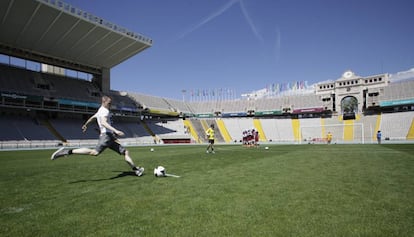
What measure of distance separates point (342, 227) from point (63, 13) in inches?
1530

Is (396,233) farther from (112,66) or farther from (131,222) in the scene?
(112,66)

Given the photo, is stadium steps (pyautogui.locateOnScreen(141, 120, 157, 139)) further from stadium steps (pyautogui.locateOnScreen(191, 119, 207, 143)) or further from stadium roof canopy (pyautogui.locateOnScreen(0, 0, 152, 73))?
stadium roof canopy (pyautogui.locateOnScreen(0, 0, 152, 73))

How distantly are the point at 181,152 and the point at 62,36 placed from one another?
102ft

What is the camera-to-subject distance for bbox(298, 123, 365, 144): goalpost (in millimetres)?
49875

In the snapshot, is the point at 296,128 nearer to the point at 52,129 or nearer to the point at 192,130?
the point at 192,130

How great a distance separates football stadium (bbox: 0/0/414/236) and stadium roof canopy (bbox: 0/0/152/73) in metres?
0.21

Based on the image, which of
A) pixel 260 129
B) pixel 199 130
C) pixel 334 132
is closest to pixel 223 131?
pixel 199 130

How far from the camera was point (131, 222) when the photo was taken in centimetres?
307

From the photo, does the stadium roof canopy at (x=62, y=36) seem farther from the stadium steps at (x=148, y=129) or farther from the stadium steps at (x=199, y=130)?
the stadium steps at (x=199, y=130)

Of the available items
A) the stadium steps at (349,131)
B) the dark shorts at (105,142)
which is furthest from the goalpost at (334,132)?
the dark shorts at (105,142)

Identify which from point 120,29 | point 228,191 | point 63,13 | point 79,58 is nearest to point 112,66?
point 79,58

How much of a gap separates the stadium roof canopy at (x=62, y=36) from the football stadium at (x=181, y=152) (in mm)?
208

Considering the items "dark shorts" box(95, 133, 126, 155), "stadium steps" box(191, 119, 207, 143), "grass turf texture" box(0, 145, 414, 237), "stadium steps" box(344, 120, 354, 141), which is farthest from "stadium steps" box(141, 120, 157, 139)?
"grass turf texture" box(0, 145, 414, 237)

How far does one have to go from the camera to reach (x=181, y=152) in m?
18.9
